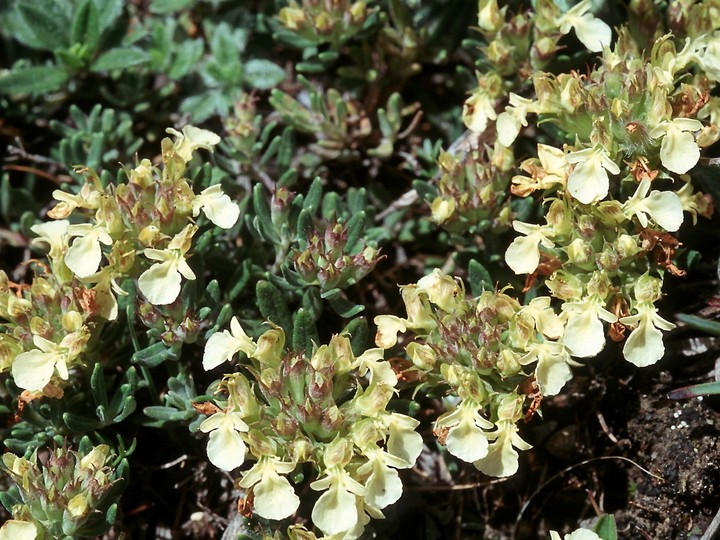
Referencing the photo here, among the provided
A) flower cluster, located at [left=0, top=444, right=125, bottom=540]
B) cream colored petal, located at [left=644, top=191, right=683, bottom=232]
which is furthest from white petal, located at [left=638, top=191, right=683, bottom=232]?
flower cluster, located at [left=0, top=444, right=125, bottom=540]

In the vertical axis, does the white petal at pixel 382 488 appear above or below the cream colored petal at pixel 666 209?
below

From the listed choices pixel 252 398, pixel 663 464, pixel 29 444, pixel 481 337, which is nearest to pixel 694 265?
pixel 663 464

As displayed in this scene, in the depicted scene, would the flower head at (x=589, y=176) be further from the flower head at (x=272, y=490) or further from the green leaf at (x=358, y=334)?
the flower head at (x=272, y=490)

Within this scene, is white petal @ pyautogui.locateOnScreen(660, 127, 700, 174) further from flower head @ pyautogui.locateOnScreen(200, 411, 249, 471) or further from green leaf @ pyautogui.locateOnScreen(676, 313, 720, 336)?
flower head @ pyautogui.locateOnScreen(200, 411, 249, 471)

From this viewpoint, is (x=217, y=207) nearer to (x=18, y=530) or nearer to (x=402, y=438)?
(x=402, y=438)

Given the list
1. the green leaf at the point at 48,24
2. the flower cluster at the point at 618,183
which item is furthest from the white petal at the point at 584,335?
the green leaf at the point at 48,24

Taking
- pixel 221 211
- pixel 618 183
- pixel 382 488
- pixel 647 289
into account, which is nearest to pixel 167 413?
pixel 221 211

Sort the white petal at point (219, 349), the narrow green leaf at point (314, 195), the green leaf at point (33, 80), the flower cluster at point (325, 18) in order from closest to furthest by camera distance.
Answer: the white petal at point (219, 349) → the narrow green leaf at point (314, 195) → the flower cluster at point (325, 18) → the green leaf at point (33, 80)
